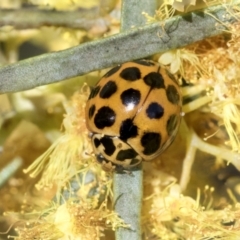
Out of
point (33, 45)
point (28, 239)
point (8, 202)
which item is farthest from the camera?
point (33, 45)

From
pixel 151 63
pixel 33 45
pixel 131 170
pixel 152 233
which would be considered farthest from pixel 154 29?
pixel 33 45

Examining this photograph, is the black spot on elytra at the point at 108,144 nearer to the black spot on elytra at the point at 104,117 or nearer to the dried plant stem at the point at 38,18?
the black spot on elytra at the point at 104,117

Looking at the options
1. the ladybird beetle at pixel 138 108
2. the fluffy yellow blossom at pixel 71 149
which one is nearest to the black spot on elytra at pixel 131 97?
the ladybird beetle at pixel 138 108

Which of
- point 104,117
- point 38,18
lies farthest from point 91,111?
point 38,18

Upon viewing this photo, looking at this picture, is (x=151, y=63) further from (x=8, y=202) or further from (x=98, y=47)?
(x=8, y=202)

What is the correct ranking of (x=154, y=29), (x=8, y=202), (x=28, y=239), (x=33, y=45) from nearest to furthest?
1. (x=154, y=29)
2. (x=28, y=239)
3. (x=8, y=202)
4. (x=33, y=45)

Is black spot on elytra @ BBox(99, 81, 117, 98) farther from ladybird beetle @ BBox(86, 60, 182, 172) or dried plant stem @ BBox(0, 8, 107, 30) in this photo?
dried plant stem @ BBox(0, 8, 107, 30)

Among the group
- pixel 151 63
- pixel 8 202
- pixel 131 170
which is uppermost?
pixel 151 63

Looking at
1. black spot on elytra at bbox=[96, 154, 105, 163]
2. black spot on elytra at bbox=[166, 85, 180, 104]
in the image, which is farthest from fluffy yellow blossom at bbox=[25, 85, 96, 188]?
black spot on elytra at bbox=[166, 85, 180, 104]
